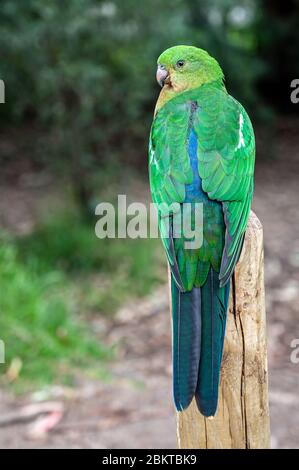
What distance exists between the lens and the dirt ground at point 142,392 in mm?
4547

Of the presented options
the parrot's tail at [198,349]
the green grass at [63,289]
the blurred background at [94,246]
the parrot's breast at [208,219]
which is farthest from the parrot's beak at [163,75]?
the green grass at [63,289]

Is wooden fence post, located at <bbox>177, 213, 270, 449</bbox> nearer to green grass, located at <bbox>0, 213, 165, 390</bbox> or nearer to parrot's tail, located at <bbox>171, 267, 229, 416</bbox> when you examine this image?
parrot's tail, located at <bbox>171, 267, 229, 416</bbox>

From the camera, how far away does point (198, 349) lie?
2.33 metres

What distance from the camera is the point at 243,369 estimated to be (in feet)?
8.38

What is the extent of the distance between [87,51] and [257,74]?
3.32 m

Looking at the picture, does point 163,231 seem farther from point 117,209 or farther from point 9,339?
point 117,209

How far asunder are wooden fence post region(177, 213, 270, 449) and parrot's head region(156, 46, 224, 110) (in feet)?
2.95

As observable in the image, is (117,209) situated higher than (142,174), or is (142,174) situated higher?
(142,174)

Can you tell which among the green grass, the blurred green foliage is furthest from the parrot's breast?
the blurred green foliage

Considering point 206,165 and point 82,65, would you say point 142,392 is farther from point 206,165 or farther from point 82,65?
point 82,65

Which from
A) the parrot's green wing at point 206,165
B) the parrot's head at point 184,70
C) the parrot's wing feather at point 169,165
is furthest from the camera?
the parrot's head at point 184,70

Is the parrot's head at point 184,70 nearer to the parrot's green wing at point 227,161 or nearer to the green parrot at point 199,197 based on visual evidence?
the green parrot at point 199,197
